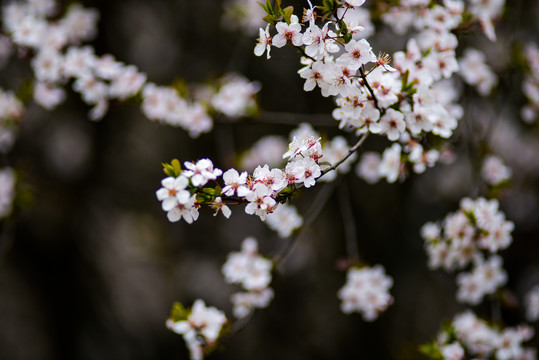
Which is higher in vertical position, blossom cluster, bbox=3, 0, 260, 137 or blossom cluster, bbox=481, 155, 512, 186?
blossom cluster, bbox=3, 0, 260, 137

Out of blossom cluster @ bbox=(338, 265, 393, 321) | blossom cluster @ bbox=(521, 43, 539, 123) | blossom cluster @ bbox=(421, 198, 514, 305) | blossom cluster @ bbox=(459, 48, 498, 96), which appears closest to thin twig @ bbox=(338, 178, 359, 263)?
blossom cluster @ bbox=(338, 265, 393, 321)

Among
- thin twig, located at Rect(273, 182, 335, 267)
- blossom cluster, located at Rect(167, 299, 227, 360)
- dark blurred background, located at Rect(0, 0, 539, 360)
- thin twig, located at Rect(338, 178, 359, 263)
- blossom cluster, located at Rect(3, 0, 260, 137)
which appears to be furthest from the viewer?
dark blurred background, located at Rect(0, 0, 539, 360)

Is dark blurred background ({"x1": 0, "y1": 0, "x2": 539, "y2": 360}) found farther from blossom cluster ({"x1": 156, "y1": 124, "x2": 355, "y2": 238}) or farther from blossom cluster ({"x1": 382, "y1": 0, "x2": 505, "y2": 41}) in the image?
blossom cluster ({"x1": 156, "y1": 124, "x2": 355, "y2": 238})

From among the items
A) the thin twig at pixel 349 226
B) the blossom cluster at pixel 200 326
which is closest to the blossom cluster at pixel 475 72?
the thin twig at pixel 349 226

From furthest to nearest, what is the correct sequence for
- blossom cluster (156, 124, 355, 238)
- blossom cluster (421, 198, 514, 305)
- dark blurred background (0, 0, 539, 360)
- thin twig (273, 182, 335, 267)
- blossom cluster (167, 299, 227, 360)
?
dark blurred background (0, 0, 539, 360)
thin twig (273, 182, 335, 267)
blossom cluster (421, 198, 514, 305)
blossom cluster (167, 299, 227, 360)
blossom cluster (156, 124, 355, 238)

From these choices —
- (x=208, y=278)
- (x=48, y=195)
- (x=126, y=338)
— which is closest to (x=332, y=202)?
(x=208, y=278)

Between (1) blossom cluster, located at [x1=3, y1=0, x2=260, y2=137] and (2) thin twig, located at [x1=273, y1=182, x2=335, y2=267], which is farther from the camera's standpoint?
(1) blossom cluster, located at [x1=3, y1=0, x2=260, y2=137]

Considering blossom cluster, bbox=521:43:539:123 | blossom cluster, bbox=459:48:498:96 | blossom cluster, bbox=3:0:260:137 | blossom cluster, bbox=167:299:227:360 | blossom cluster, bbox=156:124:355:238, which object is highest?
blossom cluster, bbox=3:0:260:137

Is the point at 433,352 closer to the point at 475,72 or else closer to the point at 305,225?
the point at 305,225
